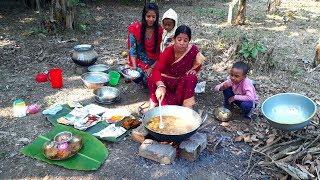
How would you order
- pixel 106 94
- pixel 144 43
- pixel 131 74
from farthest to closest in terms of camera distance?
pixel 144 43 → pixel 131 74 → pixel 106 94

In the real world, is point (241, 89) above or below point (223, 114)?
above

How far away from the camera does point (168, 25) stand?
465 centimetres

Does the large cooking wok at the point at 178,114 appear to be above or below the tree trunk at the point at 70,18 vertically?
below

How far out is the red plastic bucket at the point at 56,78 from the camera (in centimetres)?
496

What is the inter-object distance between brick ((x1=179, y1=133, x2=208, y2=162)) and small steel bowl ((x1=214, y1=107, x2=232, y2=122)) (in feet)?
2.16

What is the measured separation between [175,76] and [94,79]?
1.48 metres

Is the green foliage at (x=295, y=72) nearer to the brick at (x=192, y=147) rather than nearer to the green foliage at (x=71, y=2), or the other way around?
the brick at (x=192, y=147)

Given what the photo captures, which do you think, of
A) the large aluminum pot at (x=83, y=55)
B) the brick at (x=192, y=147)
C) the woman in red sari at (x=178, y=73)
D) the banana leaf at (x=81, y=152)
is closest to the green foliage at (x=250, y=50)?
the woman in red sari at (x=178, y=73)

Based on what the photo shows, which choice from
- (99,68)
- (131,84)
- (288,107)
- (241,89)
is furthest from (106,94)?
(288,107)

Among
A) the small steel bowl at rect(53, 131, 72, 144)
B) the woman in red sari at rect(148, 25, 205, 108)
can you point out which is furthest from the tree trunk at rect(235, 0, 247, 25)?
the small steel bowl at rect(53, 131, 72, 144)

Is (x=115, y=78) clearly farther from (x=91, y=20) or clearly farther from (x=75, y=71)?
(x=91, y=20)

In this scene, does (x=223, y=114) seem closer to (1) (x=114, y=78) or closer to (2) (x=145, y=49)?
(2) (x=145, y=49)

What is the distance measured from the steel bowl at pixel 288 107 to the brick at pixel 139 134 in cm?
137

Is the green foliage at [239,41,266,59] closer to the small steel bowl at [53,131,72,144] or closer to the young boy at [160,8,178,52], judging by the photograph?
the young boy at [160,8,178,52]
